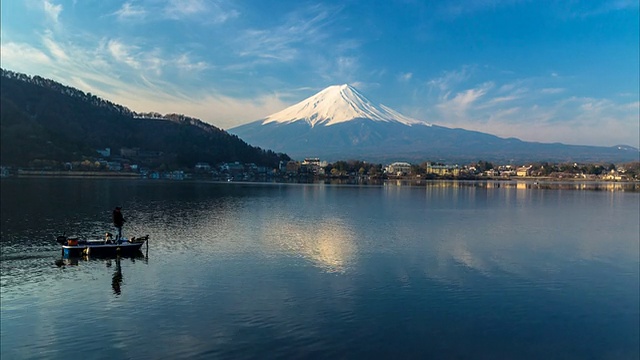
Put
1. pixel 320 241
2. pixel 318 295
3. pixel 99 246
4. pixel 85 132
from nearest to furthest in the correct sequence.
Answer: pixel 318 295 < pixel 99 246 < pixel 320 241 < pixel 85 132

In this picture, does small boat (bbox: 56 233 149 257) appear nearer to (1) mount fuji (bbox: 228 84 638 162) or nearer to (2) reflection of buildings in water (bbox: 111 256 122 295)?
(2) reflection of buildings in water (bbox: 111 256 122 295)

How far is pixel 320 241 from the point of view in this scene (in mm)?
11516

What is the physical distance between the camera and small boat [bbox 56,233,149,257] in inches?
349

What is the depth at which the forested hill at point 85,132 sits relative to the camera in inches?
1684

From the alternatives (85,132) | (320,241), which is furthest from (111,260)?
(85,132)

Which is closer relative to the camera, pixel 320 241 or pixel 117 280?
pixel 117 280

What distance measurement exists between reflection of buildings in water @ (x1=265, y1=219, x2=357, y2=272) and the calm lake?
2.2 inches

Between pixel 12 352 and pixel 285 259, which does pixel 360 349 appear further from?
pixel 285 259

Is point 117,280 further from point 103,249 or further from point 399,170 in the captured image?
point 399,170

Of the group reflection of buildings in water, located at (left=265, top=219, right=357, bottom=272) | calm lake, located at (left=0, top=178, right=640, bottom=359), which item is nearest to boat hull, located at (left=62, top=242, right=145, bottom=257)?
calm lake, located at (left=0, top=178, right=640, bottom=359)

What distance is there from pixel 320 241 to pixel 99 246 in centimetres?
501

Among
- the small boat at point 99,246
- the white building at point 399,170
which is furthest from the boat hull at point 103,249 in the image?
the white building at point 399,170

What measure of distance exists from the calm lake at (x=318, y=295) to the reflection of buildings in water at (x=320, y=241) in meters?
0.06

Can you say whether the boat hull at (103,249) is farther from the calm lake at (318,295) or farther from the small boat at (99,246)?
the calm lake at (318,295)
